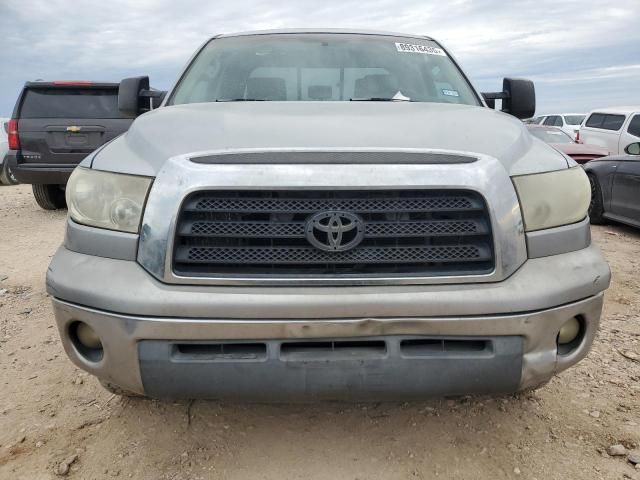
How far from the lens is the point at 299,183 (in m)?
1.92

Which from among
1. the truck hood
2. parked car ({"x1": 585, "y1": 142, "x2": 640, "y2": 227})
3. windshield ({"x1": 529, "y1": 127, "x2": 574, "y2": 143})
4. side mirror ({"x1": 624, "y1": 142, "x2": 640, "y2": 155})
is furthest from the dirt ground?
windshield ({"x1": 529, "y1": 127, "x2": 574, "y2": 143})

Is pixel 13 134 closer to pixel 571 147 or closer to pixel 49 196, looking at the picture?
pixel 49 196

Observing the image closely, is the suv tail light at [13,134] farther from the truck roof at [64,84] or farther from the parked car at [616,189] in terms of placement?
the parked car at [616,189]

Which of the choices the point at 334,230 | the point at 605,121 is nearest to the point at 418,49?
the point at 334,230

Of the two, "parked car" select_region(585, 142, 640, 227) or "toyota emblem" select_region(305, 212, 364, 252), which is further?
"parked car" select_region(585, 142, 640, 227)

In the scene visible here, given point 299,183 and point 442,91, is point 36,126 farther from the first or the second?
point 299,183

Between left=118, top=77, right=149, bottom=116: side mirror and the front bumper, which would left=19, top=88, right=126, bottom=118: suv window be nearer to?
left=118, top=77, right=149, bottom=116: side mirror

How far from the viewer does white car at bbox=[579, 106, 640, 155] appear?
44.8 feet

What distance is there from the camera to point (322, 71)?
334cm

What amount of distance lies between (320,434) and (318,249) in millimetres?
1029

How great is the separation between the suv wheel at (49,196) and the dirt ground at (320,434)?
234 inches

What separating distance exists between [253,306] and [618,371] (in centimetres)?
232

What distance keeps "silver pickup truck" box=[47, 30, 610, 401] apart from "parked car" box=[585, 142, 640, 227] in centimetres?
498

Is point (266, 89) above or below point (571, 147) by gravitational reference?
above
